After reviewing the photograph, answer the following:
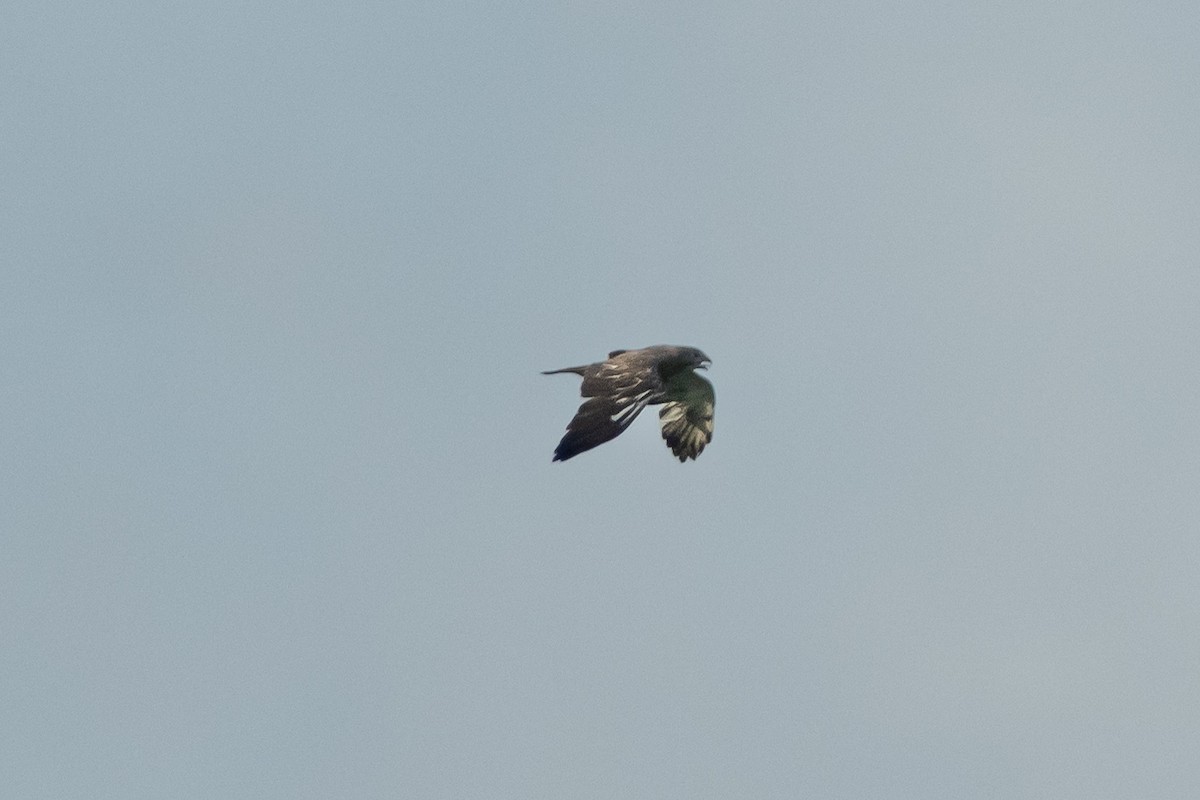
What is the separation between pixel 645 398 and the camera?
4128cm

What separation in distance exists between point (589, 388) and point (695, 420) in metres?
9.38

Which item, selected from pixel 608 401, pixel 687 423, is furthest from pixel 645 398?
pixel 687 423

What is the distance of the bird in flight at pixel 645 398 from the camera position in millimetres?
38875

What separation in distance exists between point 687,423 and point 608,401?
9852 millimetres

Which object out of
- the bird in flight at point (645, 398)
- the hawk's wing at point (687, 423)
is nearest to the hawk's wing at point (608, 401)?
the bird in flight at point (645, 398)

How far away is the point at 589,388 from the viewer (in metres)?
41.0

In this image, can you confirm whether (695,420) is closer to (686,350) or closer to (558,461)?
(686,350)

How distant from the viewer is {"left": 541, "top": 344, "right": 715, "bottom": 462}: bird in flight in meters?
38.9

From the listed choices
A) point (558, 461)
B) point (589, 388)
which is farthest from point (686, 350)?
point (558, 461)

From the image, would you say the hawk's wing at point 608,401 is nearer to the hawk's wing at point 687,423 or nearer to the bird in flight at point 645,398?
the bird in flight at point 645,398

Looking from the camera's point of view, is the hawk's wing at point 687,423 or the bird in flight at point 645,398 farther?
the hawk's wing at point 687,423

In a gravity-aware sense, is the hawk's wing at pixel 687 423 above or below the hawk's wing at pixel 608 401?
above

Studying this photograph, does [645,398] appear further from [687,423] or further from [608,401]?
Result: [687,423]

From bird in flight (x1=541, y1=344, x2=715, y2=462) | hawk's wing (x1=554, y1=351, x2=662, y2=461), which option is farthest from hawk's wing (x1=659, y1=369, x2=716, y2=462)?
hawk's wing (x1=554, y1=351, x2=662, y2=461)
